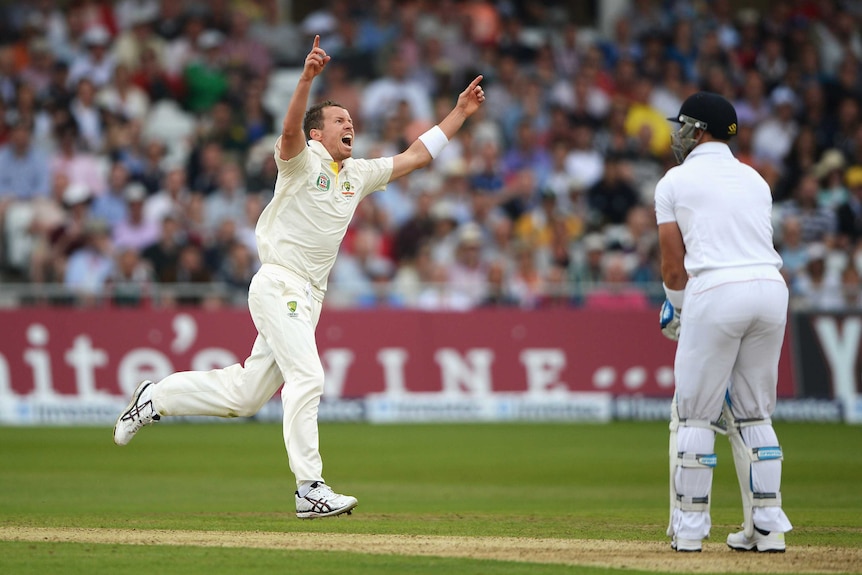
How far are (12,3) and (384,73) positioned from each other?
610 cm

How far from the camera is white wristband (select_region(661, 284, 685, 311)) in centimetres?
727

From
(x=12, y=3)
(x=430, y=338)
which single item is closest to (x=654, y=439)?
(x=430, y=338)

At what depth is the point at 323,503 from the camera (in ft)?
27.4

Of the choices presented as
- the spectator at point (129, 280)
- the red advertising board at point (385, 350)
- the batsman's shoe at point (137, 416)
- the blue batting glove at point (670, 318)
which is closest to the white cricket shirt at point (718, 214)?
the blue batting glove at point (670, 318)

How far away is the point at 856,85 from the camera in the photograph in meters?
22.6

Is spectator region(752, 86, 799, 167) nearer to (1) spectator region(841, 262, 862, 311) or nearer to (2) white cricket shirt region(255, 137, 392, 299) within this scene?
(1) spectator region(841, 262, 862, 311)

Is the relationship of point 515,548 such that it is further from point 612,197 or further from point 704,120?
point 612,197

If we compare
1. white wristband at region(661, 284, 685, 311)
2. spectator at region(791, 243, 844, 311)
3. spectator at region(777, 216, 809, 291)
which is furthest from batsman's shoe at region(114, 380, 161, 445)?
spectator at region(777, 216, 809, 291)

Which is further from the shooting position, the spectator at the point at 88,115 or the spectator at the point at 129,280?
the spectator at the point at 88,115

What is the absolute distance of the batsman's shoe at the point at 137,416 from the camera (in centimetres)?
909

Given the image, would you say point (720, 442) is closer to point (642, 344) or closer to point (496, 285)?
point (642, 344)

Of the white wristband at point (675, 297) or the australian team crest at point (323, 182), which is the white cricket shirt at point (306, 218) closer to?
the australian team crest at point (323, 182)

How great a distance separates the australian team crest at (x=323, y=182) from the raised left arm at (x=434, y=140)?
620 millimetres

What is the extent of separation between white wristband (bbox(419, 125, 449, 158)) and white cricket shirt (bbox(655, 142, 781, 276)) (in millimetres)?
2441
